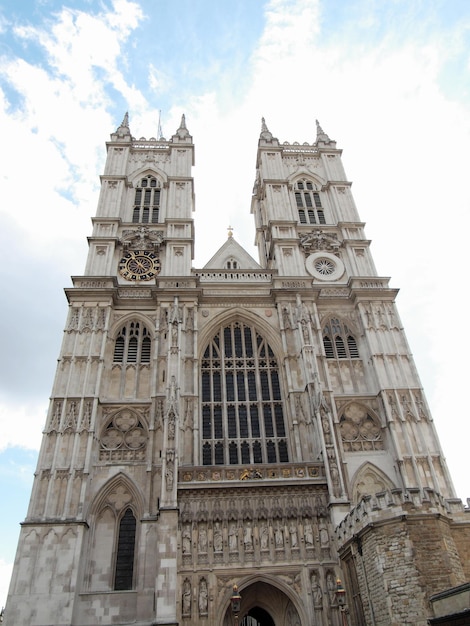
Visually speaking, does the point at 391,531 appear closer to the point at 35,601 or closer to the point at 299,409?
the point at 299,409

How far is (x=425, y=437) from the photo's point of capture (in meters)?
21.9

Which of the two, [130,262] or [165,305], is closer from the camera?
[165,305]

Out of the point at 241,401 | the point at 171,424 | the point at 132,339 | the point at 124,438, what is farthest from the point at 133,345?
the point at 171,424

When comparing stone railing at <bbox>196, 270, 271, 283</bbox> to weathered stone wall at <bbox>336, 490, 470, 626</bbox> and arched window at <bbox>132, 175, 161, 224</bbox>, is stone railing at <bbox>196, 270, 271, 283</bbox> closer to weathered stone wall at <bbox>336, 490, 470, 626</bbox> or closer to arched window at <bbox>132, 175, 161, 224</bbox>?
arched window at <bbox>132, 175, 161, 224</bbox>

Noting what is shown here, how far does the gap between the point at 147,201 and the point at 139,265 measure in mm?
5730

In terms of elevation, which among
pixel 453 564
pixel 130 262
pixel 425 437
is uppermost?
pixel 130 262

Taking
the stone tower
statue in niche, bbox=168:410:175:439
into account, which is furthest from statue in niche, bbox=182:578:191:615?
statue in niche, bbox=168:410:175:439

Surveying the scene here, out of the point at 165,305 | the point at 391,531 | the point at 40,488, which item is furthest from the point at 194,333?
the point at 391,531

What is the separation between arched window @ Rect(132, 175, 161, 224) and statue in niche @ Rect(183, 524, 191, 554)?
18278mm

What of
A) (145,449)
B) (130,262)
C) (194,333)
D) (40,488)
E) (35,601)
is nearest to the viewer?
(35,601)

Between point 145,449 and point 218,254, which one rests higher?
point 218,254

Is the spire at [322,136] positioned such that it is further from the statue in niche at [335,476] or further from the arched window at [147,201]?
the statue in niche at [335,476]

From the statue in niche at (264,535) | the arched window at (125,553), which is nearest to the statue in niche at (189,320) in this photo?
the arched window at (125,553)

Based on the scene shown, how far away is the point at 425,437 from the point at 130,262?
17.4 m
